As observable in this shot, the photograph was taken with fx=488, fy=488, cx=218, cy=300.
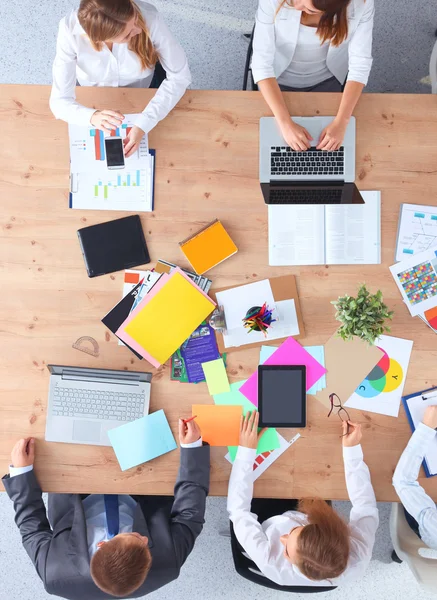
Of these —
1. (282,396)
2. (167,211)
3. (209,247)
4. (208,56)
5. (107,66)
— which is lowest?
(282,396)

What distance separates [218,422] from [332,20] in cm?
140

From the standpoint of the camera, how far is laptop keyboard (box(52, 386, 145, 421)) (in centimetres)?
166

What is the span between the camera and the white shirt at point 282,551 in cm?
160

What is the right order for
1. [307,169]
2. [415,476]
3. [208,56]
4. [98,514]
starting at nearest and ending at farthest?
[415,476] → [307,169] → [98,514] → [208,56]

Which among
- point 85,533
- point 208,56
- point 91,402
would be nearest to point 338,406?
point 91,402

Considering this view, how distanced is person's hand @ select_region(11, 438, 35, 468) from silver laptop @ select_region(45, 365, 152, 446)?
63mm

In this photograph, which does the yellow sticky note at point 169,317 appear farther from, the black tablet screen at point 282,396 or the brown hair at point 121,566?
the brown hair at point 121,566

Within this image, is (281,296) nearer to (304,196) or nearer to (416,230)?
(304,196)

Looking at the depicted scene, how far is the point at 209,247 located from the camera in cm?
169

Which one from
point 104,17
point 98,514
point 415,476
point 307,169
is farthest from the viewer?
point 98,514

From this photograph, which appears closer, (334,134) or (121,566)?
(121,566)

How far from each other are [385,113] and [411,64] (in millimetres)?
974

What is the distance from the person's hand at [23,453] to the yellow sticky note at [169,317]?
50 centimetres

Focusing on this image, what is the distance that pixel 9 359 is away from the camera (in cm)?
169
